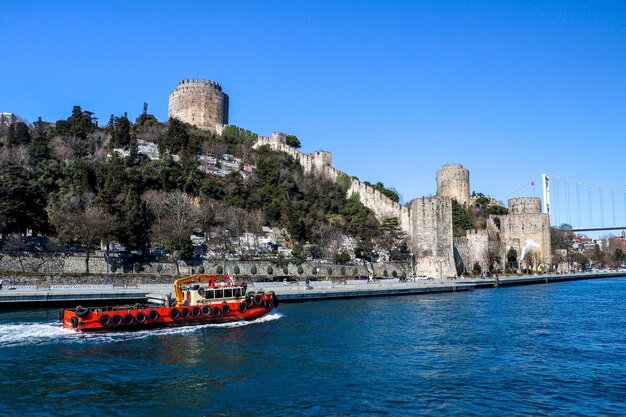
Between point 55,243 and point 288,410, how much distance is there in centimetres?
3454

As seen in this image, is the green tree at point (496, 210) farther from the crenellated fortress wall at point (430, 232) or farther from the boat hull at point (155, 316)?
the boat hull at point (155, 316)

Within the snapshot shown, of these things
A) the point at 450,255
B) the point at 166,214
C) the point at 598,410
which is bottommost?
the point at 598,410

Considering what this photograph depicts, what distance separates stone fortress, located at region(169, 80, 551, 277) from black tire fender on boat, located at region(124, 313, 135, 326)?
40560 mm

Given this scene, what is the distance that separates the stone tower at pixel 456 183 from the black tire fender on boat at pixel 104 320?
260ft

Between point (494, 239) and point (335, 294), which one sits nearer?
point (335, 294)

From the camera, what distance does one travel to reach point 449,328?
25.5 m

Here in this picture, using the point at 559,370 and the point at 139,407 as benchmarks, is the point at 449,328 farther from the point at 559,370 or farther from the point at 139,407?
the point at 139,407

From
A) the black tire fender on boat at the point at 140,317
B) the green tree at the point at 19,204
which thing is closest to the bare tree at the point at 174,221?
the green tree at the point at 19,204

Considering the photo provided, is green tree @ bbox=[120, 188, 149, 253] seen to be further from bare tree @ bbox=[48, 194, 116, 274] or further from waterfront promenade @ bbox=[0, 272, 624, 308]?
waterfront promenade @ bbox=[0, 272, 624, 308]

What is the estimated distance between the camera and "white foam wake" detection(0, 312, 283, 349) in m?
20.7

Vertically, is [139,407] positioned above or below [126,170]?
below

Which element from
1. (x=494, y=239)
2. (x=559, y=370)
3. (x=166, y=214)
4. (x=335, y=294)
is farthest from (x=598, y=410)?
(x=494, y=239)

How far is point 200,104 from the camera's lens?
80.7m

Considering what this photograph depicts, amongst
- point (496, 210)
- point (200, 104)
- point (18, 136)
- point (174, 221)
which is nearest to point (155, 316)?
point (174, 221)
